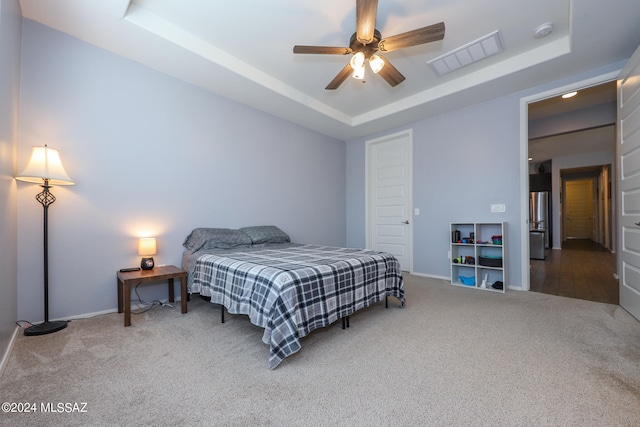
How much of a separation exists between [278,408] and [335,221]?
4.15 meters

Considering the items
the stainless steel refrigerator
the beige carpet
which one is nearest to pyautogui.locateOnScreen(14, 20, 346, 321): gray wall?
the beige carpet

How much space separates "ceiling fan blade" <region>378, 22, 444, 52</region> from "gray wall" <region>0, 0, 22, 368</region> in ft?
8.62

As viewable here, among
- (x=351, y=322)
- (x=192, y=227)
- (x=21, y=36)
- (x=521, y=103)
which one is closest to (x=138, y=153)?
(x=192, y=227)

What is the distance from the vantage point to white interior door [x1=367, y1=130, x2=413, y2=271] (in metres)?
4.73

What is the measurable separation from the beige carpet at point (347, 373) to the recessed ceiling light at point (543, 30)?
2769 millimetres

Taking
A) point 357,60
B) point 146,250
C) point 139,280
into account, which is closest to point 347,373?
point 139,280

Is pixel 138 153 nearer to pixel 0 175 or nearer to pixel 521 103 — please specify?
pixel 0 175

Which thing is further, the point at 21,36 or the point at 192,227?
the point at 192,227

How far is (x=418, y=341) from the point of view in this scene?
6.70 ft

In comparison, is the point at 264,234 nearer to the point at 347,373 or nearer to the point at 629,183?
the point at 347,373

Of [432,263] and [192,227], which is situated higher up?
[192,227]

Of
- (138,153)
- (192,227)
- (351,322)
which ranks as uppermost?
(138,153)

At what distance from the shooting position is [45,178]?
2164 mm

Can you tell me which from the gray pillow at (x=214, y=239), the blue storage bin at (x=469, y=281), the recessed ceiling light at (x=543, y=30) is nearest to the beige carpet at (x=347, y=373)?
the gray pillow at (x=214, y=239)
